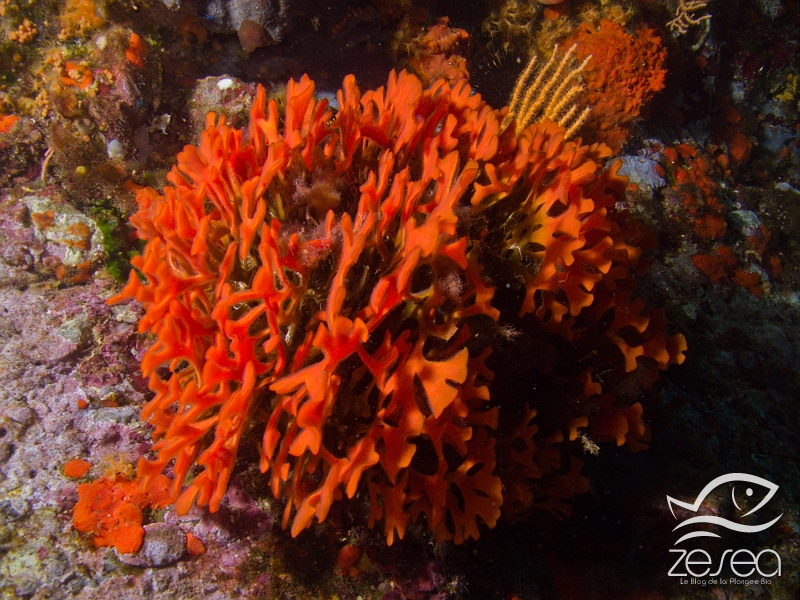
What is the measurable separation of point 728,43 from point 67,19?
10.3m

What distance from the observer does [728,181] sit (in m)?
7.33

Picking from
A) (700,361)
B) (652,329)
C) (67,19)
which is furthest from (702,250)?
(67,19)

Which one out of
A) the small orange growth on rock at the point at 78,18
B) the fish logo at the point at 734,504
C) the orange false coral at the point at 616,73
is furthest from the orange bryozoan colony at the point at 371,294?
the orange false coral at the point at 616,73

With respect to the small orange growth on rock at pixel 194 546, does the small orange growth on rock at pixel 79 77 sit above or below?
above

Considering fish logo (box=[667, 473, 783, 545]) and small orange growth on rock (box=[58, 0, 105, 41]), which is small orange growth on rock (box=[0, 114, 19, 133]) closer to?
small orange growth on rock (box=[58, 0, 105, 41])

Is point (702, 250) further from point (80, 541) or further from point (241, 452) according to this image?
point (80, 541)

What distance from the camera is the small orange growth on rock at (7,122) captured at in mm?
4160

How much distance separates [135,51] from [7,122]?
142cm

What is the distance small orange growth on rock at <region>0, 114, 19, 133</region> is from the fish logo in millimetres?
6828

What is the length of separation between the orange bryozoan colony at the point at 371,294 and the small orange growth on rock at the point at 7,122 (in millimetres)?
3065

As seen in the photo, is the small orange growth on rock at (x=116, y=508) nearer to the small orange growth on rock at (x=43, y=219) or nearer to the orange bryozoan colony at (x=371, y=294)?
the orange bryozoan colony at (x=371, y=294)

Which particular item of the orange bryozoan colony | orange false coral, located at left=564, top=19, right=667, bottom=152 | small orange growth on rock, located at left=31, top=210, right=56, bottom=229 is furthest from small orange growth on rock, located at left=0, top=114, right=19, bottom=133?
orange false coral, located at left=564, top=19, right=667, bottom=152

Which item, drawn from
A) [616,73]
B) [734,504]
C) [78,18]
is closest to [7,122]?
[78,18]

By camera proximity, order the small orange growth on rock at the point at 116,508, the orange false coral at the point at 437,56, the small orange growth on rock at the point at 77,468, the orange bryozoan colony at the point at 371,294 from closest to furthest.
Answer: the orange bryozoan colony at the point at 371,294 < the small orange growth on rock at the point at 116,508 < the small orange growth on rock at the point at 77,468 < the orange false coral at the point at 437,56
